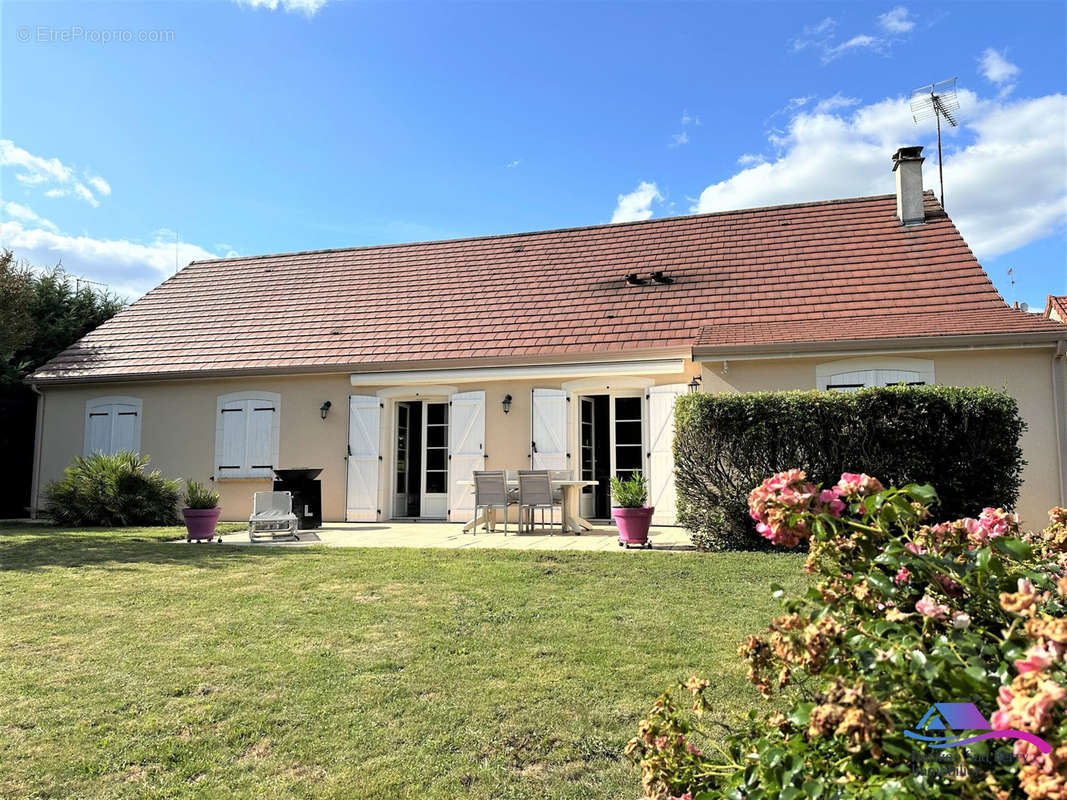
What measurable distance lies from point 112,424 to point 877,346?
548 inches

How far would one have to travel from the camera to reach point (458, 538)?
9.32 m

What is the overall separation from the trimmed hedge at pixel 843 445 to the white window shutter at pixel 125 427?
35.6 feet

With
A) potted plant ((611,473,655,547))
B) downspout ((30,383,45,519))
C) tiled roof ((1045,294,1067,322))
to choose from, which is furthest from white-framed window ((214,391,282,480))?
tiled roof ((1045,294,1067,322))

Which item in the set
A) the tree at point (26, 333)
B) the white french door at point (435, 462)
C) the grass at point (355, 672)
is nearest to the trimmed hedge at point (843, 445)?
the grass at point (355, 672)

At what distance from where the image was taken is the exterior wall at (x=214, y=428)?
11.9 metres

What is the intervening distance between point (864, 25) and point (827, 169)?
2517 cm

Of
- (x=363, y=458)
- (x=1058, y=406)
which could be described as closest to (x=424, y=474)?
(x=363, y=458)

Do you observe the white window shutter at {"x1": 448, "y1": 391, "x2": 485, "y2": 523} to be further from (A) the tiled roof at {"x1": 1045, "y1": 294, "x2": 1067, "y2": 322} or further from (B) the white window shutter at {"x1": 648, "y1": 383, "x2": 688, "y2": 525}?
(A) the tiled roof at {"x1": 1045, "y1": 294, "x2": 1067, "y2": 322}

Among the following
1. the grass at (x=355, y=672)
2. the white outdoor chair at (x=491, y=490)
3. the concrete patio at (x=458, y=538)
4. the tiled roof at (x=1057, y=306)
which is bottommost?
the grass at (x=355, y=672)

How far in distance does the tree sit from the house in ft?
4.40

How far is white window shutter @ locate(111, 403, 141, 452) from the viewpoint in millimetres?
13500

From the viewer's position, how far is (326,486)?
12.6 meters

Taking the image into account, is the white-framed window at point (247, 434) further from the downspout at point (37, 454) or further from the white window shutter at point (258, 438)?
the downspout at point (37, 454)

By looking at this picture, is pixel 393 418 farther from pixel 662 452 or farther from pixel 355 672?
pixel 355 672
